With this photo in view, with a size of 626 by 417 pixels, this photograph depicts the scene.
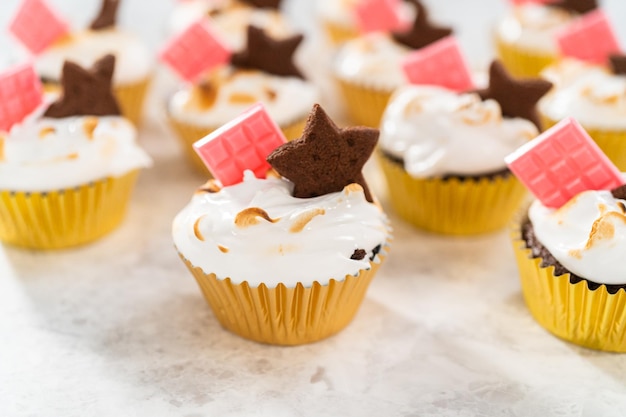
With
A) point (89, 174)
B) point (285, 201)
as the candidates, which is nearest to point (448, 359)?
point (285, 201)

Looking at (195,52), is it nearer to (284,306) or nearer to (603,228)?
(284,306)

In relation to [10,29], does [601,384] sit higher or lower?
lower

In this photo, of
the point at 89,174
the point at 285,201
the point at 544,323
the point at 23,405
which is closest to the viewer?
the point at 23,405

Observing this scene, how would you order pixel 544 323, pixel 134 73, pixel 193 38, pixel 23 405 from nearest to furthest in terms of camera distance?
pixel 23 405 → pixel 544 323 → pixel 193 38 → pixel 134 73

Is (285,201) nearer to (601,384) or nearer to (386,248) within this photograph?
(386,248)

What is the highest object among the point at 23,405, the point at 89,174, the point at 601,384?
the point at 89,174

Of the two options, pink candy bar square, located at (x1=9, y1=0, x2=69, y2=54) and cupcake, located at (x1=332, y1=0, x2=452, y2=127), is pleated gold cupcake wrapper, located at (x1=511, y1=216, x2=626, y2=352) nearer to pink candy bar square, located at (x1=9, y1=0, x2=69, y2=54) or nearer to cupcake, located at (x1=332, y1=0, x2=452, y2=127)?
cupcake, located at (x1=332, y1=0, x2=452, y2=127)

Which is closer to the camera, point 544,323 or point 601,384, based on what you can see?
point 601,384
